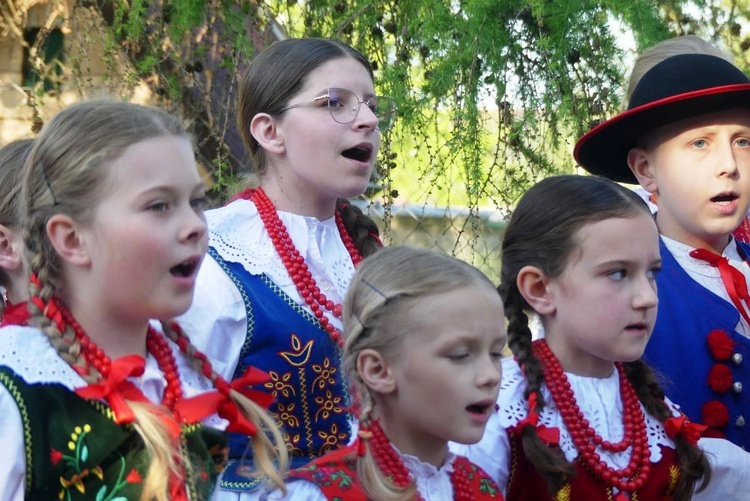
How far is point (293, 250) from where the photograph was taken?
2564 millimetres

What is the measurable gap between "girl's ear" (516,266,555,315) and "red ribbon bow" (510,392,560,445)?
0.79ft

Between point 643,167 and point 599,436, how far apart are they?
2.59ft

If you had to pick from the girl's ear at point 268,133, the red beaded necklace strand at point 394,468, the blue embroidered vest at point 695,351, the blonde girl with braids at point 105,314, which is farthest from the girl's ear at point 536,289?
the blonde girl with braids at point 105,314

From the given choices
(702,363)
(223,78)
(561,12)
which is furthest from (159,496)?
(223,78)

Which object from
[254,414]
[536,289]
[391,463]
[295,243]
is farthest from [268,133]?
[391,463]

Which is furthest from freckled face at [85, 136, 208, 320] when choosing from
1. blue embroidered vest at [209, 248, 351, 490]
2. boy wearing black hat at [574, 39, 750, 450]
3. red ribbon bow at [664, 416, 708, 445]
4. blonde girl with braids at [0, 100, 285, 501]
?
boy wearing black hat at [574, 39, 750, 450]

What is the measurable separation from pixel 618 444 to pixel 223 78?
8.24ft

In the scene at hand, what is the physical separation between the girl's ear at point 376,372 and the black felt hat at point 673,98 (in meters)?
1.02

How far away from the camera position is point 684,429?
2.36 metres

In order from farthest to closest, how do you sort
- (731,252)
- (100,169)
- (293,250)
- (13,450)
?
1. (731,252)
2. (293,250)
3. (100,169)
4. (13,450)

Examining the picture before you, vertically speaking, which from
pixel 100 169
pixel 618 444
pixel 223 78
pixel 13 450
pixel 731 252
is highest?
pixel 223 78

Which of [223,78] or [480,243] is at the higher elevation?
[223,78]

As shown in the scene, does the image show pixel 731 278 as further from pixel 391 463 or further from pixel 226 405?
pixel 226 405

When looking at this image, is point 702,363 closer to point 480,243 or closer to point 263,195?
point 263,195
